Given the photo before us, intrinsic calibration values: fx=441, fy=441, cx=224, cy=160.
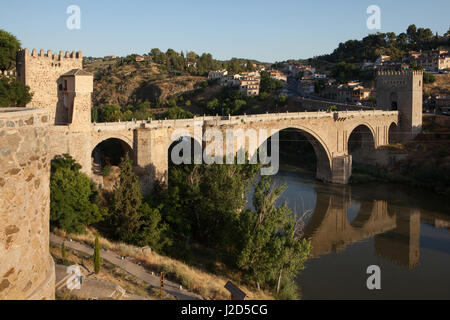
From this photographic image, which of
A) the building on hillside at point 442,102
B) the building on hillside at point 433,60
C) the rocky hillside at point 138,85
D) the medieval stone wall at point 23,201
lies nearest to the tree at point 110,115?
the rocky hillside at point 138,85

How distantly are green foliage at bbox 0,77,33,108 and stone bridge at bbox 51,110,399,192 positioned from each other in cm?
116

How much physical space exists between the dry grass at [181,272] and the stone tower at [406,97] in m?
20.3

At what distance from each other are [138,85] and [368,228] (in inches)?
1460

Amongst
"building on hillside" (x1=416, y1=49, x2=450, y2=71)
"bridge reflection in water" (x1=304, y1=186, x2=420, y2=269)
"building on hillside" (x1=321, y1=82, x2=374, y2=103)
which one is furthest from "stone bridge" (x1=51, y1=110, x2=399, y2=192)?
"building on hillside" (x1=416, y1=49, x2=450, y2=71)

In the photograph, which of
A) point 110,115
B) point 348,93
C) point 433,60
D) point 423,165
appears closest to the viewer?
point 423,165

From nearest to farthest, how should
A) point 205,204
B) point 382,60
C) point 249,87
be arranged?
point 205,204 < point 249,87 < point 382,60

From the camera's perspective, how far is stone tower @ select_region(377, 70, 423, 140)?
27.0m

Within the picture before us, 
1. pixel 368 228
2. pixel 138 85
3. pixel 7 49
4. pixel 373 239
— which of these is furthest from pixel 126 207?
pixel 138 85

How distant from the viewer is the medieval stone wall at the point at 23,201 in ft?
8.68

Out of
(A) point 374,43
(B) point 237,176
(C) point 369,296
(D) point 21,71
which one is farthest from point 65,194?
(A) point 374,43

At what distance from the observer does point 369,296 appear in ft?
35.5

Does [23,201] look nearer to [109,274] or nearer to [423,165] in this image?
[109,274]

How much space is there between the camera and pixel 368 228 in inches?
654

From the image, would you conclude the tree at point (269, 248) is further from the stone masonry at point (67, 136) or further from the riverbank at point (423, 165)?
the riverbank at point (423, 165)
